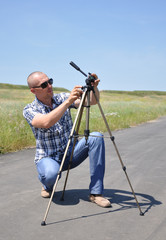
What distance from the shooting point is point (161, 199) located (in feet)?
13.9

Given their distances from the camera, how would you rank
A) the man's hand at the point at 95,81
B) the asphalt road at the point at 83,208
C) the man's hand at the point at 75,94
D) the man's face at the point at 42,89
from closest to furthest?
the asphalt road at the point at 83,208
the man's hand at the point at 75,94
the man's hand at the point at 95,81
the man's face at the point at 42,89

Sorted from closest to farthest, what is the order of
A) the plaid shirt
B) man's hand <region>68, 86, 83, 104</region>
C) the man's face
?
man's hand <region>68, 86, 83, 104</region> → the man's face → the plaid shirt

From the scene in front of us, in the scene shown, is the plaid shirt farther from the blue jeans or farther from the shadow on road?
the shadow on road

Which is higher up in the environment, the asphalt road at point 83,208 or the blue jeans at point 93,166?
the blue jeans at point 93,166

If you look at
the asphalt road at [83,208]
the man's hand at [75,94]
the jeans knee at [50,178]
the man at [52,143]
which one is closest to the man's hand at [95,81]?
the man at [52,143]

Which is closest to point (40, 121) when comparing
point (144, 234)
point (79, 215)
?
point (79, 215)

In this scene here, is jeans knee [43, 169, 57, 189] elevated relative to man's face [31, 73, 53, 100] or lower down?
lower down

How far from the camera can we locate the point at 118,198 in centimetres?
430

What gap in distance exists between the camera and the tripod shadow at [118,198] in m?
3.99

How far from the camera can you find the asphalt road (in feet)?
10.4

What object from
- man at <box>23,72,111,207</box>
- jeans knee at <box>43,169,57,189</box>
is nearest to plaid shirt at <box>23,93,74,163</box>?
man at <box>23,72,111,207</box>

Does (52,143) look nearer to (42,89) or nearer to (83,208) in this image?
(42,89)

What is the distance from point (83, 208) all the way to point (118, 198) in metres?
0.59

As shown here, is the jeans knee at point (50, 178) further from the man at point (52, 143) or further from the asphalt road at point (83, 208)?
the asphalt road at point (83, 208)
